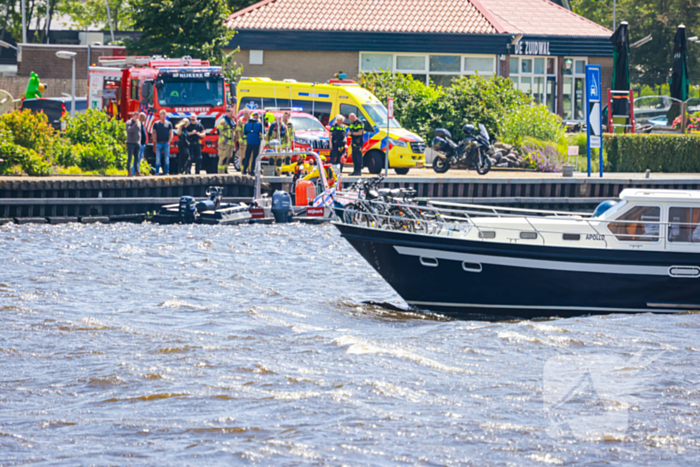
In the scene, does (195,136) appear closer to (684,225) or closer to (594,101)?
(594,101)

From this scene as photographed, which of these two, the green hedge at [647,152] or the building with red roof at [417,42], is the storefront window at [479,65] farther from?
the green hedge at [647,152]

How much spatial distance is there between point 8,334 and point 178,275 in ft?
15.9

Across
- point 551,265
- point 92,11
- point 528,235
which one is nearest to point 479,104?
point 528,235

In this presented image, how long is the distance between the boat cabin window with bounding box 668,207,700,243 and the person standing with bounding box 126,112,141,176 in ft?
45.4

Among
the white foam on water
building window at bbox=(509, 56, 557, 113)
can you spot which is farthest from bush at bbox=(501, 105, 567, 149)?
the white foam on water

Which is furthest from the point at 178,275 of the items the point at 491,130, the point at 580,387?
the point at 491,130

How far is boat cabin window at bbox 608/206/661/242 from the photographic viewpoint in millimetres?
12508

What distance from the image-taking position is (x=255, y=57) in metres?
37.5

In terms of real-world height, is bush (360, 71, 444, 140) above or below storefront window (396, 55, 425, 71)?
below

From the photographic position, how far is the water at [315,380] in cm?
793

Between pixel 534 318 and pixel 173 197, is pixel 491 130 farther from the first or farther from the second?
pixel 534 318

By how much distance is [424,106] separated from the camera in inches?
1226

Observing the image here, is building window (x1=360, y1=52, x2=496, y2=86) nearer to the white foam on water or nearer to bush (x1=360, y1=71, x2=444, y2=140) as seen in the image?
bush (x1=360, y1=71, x2=444, y2=140)

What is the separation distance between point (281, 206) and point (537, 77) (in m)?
21.9
